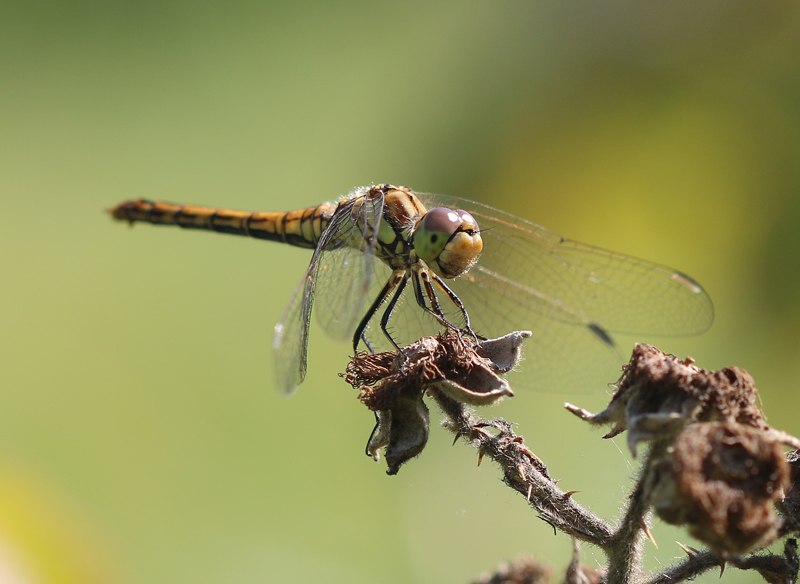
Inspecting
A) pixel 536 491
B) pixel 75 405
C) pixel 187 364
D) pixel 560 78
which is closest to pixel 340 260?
pixel 536 491

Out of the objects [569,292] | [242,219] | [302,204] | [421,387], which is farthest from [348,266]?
[302,204]

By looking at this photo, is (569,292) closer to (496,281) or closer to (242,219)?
(496,281)

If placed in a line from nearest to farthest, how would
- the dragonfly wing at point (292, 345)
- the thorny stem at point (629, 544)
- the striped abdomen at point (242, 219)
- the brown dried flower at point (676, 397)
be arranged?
1. the brown dried flower at point (676, 397)
2. the thorny stem at point (629, 544)
3. the dragonfly wing at point (292, 345)
4. the striped abdomen at point (242, 219)

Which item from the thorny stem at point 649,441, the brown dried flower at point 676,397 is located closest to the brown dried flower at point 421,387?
the thorny stem at point 649,441

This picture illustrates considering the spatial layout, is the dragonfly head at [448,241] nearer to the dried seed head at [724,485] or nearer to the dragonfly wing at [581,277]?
the dragonfly wing at [581,277]

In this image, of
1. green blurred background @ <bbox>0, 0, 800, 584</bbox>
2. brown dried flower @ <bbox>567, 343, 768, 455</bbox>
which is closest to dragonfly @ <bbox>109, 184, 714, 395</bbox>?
green blurred background @ <bbox>0, 0, 800, 584</bbox>

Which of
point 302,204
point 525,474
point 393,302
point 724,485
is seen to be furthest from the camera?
point 302,204
